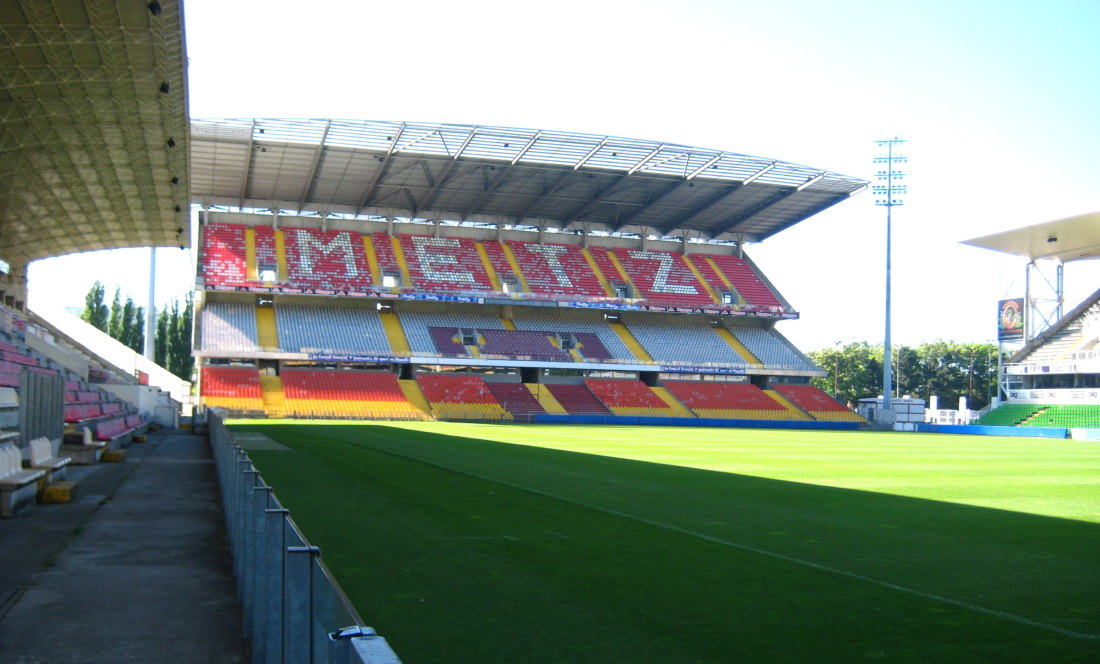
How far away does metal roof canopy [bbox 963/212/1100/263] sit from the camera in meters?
53.3

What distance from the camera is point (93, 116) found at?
79.6ft

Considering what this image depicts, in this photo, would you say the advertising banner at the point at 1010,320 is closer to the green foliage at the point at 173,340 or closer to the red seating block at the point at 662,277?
the red seating block at the point at 662,277

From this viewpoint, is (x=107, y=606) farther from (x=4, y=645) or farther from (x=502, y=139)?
(x=502, y=139)

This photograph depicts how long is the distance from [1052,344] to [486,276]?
38.1 metres

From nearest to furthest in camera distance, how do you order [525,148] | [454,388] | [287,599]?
[287,599], [525,148], [454,388]

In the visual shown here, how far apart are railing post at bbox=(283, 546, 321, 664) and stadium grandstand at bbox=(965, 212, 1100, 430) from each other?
55.6m

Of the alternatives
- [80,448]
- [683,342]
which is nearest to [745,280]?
[683,342]

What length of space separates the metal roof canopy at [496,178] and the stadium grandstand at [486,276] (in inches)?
6.7

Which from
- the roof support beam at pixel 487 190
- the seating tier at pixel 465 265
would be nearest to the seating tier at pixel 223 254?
the seating tier at pixel 465 265

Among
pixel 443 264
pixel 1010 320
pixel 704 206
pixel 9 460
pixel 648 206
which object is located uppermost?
pixel 704 206

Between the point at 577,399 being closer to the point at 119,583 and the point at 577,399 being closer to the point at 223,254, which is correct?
the point at 223,254

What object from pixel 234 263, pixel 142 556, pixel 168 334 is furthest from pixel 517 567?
pixel 168 334

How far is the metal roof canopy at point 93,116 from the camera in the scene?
1911 cm

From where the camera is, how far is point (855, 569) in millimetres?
8641
